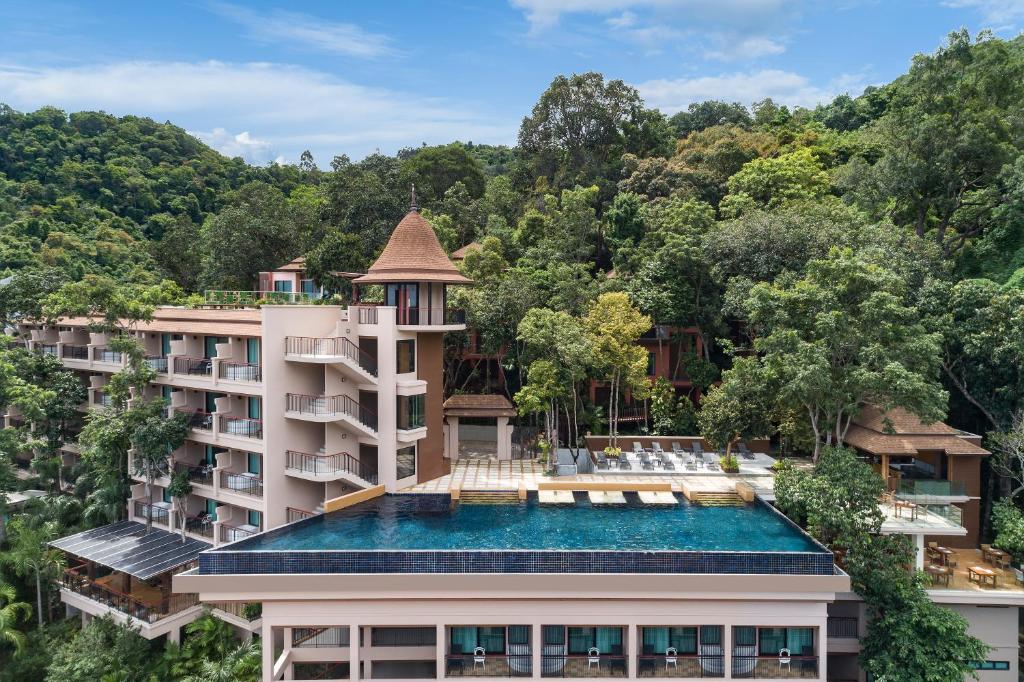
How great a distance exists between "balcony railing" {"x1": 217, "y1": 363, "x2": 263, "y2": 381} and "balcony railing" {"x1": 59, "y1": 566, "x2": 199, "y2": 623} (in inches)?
302

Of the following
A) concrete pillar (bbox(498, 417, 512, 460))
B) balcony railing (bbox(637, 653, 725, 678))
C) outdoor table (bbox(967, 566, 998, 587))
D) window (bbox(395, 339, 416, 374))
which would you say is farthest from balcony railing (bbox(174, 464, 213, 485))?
outdoor table (bbox(967, 566, 998, 587))

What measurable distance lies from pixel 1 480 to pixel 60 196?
40.8m

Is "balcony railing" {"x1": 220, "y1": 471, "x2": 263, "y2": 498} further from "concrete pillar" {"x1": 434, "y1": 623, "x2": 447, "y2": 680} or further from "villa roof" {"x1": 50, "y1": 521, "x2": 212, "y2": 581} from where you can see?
"concrete pillar" {"x1": 434, "y1": 623, "x2": 447, "y2": 680}

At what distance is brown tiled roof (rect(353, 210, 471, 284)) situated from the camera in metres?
23.8

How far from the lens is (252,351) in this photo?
23469 millimetres

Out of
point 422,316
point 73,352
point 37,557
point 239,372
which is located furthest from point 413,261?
point 37,557

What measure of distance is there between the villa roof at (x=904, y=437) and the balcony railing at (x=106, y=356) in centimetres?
2987

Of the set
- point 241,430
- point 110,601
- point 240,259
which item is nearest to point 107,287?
point 241,430

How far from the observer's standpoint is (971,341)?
23.0 meters

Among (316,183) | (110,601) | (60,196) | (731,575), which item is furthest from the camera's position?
(316,183)

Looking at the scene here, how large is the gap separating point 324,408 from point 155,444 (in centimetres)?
672

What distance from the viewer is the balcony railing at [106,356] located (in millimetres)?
26484

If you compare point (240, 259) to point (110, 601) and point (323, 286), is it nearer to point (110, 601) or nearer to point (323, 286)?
point (323, 286)

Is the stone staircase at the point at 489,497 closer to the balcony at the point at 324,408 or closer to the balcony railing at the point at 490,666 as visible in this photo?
the balcony at the point at 324,408
